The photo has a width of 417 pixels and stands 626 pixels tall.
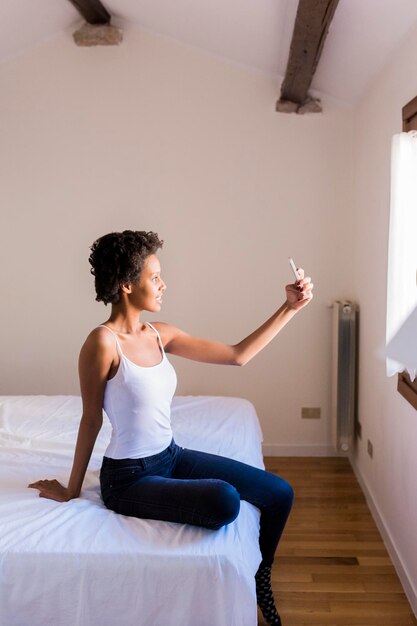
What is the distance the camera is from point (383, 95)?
311 cm

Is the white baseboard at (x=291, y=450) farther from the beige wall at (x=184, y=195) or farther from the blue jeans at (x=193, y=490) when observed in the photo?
the blue jeans at (x=193, y=490)

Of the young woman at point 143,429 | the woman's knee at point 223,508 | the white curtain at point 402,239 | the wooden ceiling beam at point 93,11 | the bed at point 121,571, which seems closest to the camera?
the bed at point 121,571

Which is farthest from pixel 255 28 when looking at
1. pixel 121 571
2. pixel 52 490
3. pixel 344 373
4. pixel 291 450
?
pixel 121 571

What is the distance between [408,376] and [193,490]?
42.9 inches

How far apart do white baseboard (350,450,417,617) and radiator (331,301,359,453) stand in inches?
11.8

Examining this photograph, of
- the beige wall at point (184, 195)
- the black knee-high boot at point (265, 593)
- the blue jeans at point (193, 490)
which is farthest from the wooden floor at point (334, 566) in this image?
the beige wall at point (184, 195)

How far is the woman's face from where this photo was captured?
2.16 meters

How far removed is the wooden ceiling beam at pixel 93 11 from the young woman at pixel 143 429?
2.01 metres

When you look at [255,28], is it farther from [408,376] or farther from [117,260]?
[408,376]

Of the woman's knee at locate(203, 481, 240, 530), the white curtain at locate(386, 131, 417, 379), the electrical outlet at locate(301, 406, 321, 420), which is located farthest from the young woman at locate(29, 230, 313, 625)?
the electrical outlet at locate(301, 406, 321, 420)

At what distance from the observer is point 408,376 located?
2574 mm

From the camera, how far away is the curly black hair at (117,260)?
2109 mm

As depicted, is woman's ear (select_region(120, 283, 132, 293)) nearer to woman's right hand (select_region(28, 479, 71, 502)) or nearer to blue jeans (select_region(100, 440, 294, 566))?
blue jeans (select_region(100, 440, 294, 566))

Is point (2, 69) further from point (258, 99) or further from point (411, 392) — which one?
point (411, 392)
